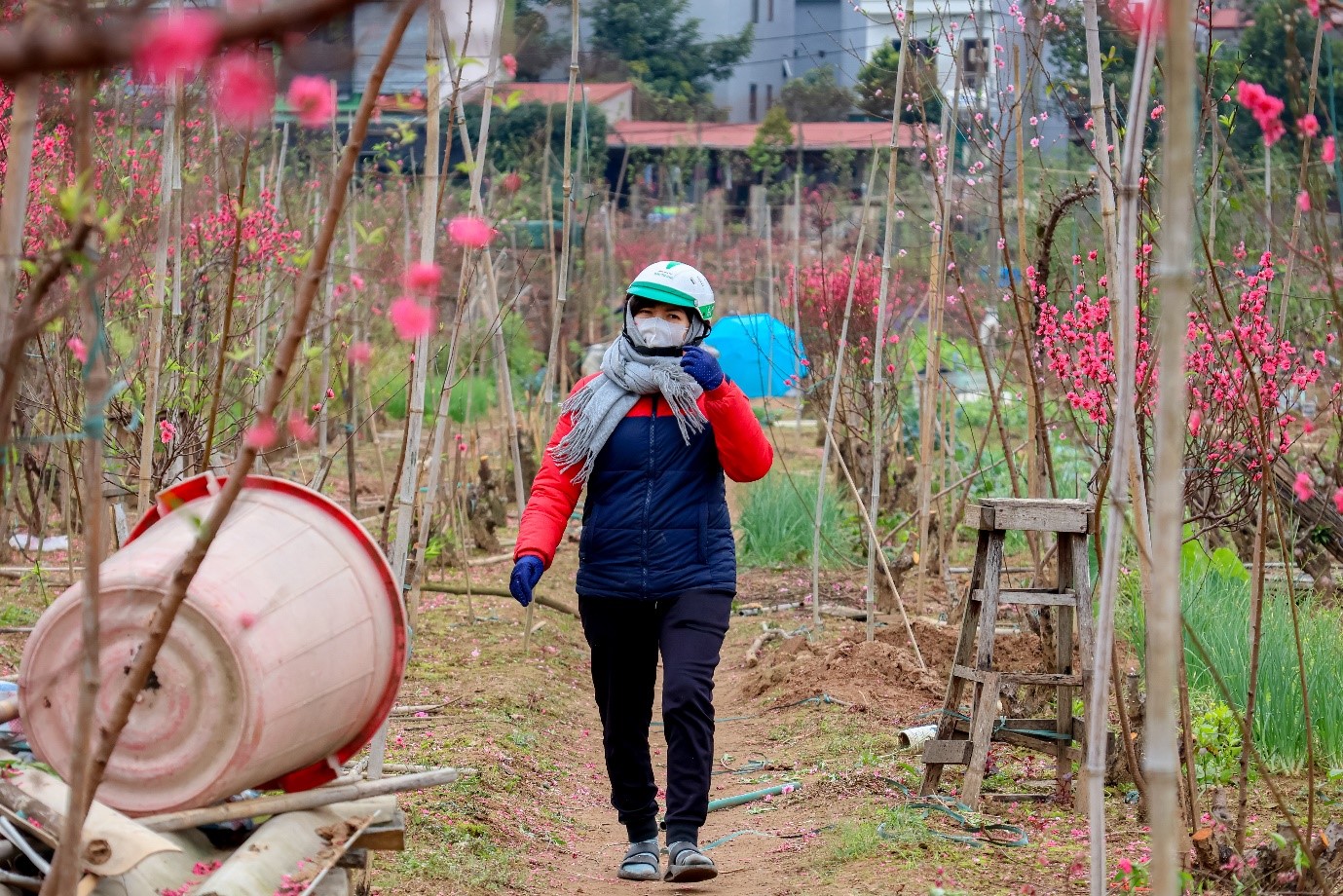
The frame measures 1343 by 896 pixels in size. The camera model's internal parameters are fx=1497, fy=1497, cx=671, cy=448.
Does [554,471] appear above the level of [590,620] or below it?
above

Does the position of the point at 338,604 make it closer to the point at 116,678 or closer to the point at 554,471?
the point at 116,678

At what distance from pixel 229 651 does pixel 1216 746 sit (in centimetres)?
271

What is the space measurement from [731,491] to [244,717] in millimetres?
8794

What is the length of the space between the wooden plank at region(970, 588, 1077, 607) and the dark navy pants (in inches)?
31.1

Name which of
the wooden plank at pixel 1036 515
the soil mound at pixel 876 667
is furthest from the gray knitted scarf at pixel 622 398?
the soil mound at pixel 876 667

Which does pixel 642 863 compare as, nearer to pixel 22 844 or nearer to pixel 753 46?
pixel 22 844

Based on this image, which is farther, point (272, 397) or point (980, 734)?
point (980, 734)

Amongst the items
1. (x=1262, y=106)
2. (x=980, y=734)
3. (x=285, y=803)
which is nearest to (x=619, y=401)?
(x=980, y=734)

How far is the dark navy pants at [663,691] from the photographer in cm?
375

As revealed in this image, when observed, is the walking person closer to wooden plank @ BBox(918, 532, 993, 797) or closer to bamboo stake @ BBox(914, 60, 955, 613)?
wooden plank @ BBox(918, 532, 993, 797)

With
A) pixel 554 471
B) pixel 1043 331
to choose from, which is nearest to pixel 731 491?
pixel 1043 331

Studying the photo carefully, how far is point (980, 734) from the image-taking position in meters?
4.14

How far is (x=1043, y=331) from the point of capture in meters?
5.12

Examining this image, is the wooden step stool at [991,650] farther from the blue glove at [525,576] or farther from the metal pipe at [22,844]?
the metal pipe at [22,844]
